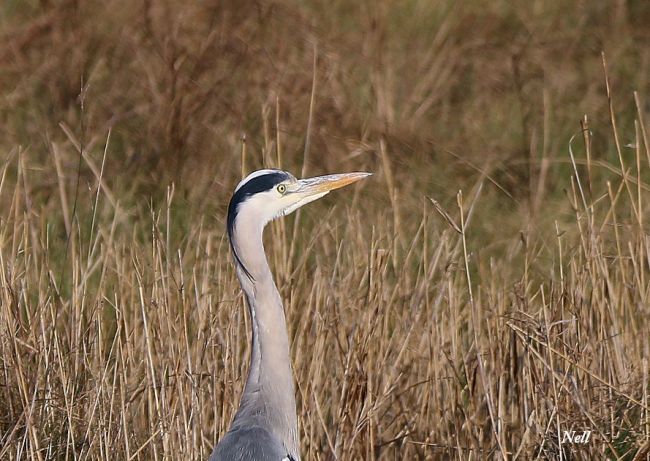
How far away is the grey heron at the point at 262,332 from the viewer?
3.25 m

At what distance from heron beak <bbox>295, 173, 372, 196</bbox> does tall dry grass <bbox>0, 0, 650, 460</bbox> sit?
12.1 inches

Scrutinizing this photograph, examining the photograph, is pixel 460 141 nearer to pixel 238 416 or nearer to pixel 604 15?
pixel 604 15

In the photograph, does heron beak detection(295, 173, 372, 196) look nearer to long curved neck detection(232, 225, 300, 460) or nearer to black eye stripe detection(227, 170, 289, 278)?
black eye stripe detection(227, 170, 289, 278)

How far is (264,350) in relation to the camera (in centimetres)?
332

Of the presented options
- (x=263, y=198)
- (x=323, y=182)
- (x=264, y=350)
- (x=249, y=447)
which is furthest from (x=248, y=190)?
(x=249, y=447)

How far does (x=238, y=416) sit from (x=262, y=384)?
0.10 meters

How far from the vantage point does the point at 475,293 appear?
5.29 metres

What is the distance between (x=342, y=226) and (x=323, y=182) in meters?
2.47

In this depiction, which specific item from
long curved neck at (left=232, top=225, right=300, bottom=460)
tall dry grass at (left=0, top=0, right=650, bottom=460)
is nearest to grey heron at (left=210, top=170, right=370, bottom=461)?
long curved neck at (left=232, top=225, right=300, bottom=460)

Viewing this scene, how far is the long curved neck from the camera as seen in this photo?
3268 mm

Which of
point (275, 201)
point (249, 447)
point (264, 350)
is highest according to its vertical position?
point (275, 201)

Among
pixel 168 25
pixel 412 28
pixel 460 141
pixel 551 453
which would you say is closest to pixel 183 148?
pixel 168 25

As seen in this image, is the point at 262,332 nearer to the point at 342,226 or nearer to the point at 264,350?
the point at 264,350

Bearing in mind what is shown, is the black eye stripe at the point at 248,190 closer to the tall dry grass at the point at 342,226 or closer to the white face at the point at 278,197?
the white face at the point at 278,197
